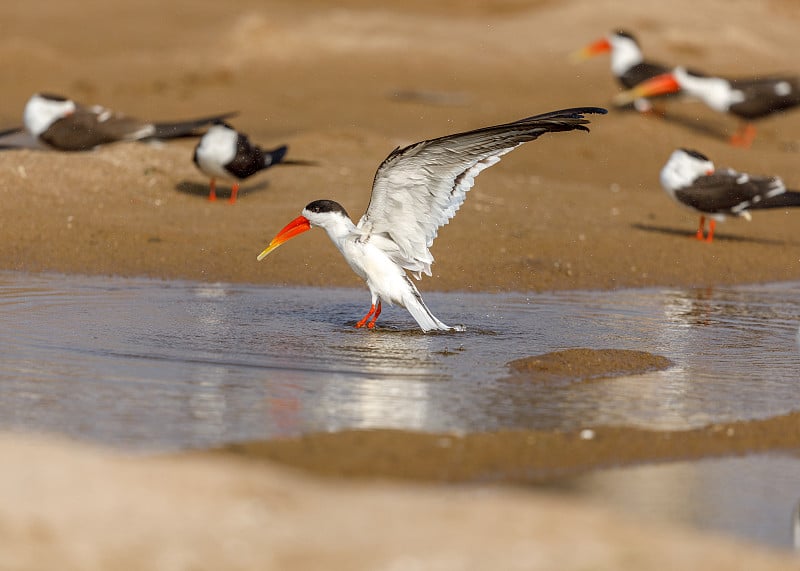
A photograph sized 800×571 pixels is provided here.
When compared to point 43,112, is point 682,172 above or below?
below

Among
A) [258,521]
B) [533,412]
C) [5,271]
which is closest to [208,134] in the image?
[5,271]

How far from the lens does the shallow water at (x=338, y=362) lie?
5117mm

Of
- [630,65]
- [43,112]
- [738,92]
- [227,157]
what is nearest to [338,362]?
[227,157]

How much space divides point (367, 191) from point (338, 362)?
17.2ft

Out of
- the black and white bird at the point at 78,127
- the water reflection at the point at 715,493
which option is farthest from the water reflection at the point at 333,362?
the black and white bird at the point at 78,127

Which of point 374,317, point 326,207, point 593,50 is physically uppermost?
point 593,50

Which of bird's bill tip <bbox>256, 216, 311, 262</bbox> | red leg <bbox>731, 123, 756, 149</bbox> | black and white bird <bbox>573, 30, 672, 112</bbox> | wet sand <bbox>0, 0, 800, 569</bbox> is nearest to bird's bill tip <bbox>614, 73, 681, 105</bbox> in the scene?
black and white bird <bbox>573, 30, 672, 112</bbox>

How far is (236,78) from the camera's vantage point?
60.0ft

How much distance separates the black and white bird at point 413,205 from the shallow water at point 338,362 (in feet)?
0.94

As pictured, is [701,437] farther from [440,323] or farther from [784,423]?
[440,323]

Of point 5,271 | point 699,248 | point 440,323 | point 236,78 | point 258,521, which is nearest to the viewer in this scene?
point 258,521

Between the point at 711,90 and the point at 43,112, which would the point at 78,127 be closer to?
the point at 43,112

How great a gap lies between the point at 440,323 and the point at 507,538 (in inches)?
156

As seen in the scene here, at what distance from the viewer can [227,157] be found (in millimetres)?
10875
